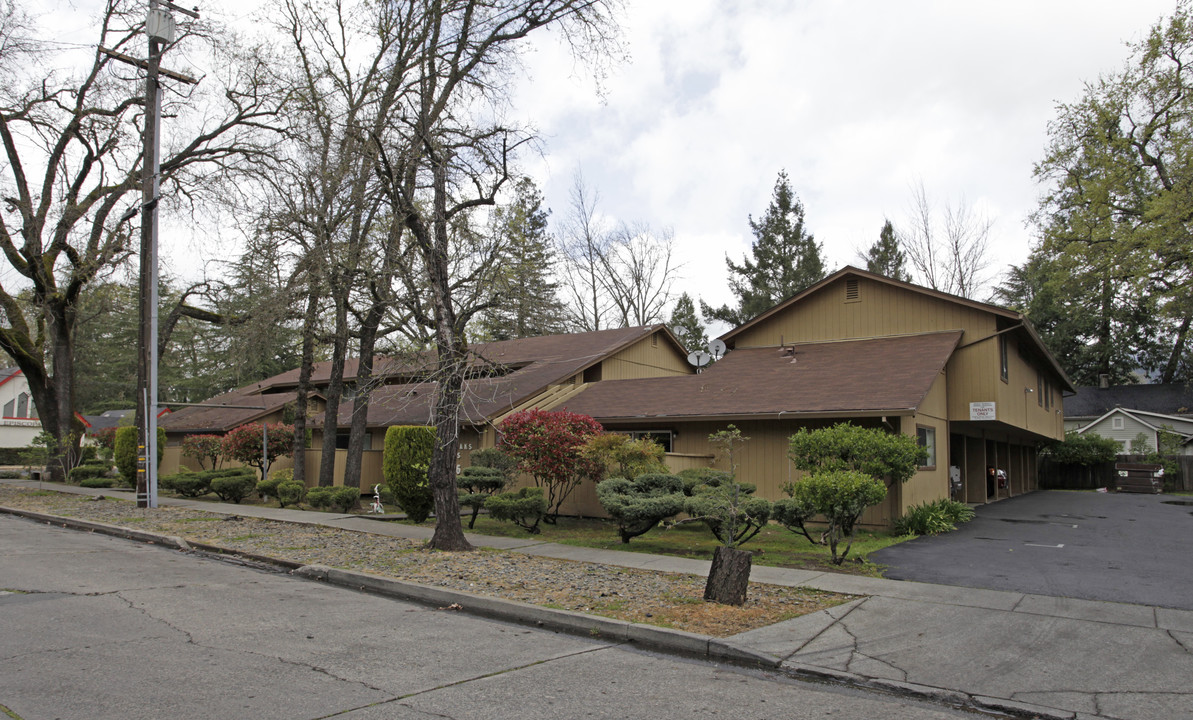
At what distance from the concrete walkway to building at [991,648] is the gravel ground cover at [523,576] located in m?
0.42

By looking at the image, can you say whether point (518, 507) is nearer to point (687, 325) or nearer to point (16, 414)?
point (687, 325)

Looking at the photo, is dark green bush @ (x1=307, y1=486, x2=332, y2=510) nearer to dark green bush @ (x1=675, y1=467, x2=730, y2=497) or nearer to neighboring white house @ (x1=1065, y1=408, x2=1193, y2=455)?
dark green bush @ (x1=675, y1=467, x2=730, y2=497)

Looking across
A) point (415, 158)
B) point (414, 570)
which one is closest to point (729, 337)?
point (415, 158)

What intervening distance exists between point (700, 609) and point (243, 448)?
812 inches

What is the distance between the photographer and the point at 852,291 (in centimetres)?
2177

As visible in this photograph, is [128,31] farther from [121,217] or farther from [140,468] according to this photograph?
[140,468]

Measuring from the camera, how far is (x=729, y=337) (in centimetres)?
2370

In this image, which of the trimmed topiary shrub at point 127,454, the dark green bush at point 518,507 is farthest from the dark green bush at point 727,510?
the trimmed topiary shrub at point 127,454

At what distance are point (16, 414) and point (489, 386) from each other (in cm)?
4684

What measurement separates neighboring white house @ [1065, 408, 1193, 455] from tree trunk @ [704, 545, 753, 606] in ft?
137

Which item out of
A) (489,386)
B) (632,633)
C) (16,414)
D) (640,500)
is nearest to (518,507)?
(640,500)

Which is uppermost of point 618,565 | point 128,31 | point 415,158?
point 128,31

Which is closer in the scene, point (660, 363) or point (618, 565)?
point (618, 565)

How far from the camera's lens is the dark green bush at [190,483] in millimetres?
21328
